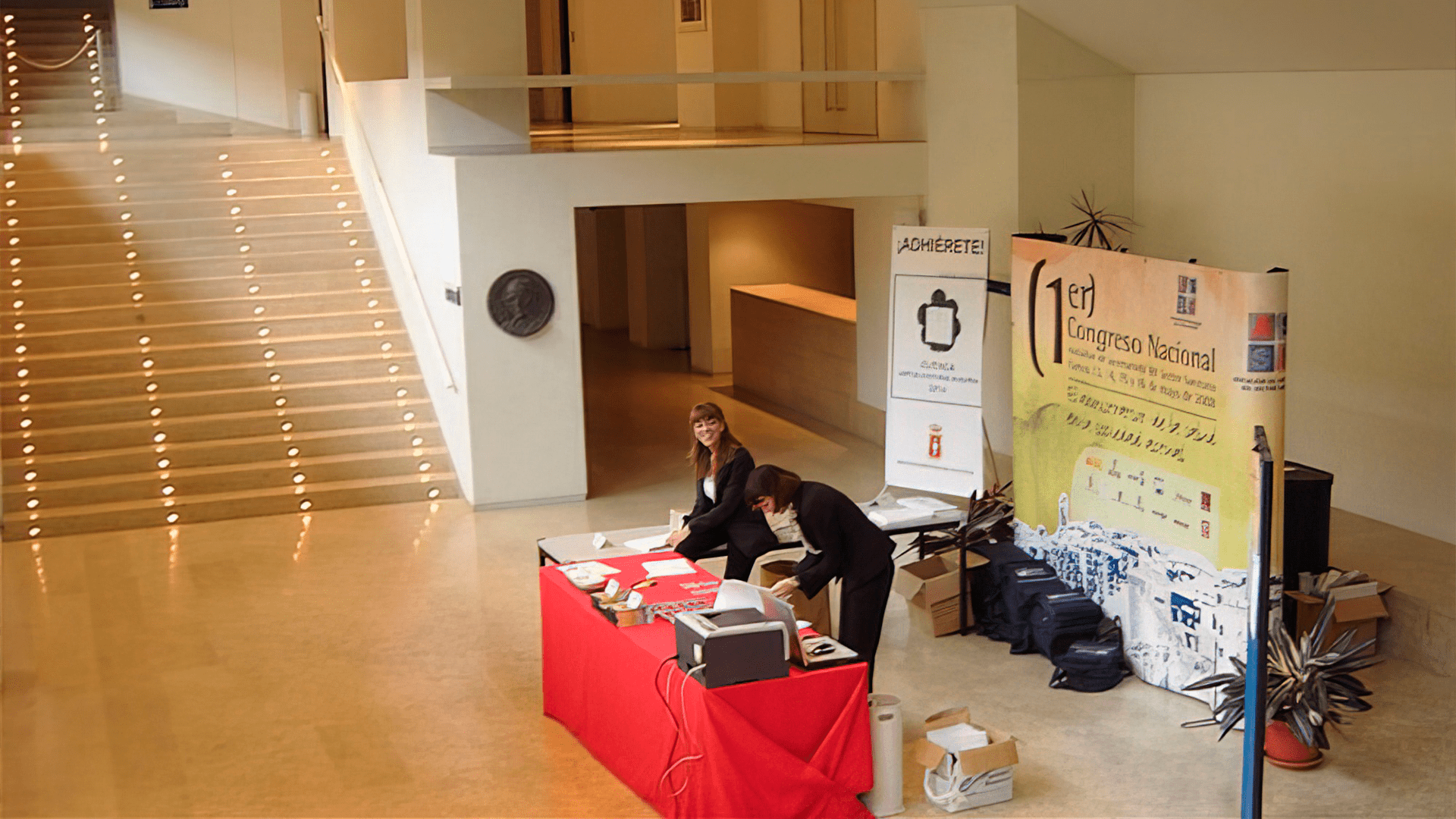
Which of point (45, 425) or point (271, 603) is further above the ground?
point (45, 425)

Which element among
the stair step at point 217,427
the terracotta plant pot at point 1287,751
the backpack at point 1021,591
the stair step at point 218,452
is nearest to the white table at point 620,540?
the backpack at point 1021,591

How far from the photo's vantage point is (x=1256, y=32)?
9.46 metres

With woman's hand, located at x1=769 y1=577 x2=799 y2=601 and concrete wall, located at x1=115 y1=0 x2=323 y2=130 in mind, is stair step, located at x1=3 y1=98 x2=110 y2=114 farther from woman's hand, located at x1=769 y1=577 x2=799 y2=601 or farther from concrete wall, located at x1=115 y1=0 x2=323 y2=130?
woman's hand, located at x1=769 y1=577 x2=799 y2=601

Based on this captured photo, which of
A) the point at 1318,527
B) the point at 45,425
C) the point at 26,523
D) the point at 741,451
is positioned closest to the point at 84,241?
the point at 45,425

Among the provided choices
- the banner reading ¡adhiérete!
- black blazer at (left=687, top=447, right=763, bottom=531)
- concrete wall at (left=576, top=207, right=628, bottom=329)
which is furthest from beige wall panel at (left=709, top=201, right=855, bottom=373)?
black blazer at (left=687, top=447, right=763, bottom=531)

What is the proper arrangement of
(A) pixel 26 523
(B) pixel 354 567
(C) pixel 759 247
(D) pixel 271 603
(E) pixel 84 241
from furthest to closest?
(C) pixel 759 247 < (E) pixel 84 241 < (A) pixel 26 523 < (B) pixel 354 567 < (D) pixel 271 603

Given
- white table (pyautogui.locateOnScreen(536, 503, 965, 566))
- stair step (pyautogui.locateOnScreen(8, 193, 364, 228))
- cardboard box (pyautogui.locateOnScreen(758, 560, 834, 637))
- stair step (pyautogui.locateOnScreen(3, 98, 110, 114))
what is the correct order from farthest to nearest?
stair step (pyautogui.locateOnScreen(3, 98, 110, 114)) < stair step (pyautogui.locateOnScreen(8, 193, 364, 228)) < cardboard box (pyautogui.locateOnScreen(758, 560, 834, 637)) < white table (pyautogui.locateOnScreen(536, 503, 965, 566))

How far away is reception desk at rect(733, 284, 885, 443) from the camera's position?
47.9 ft

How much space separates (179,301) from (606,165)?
483 cm

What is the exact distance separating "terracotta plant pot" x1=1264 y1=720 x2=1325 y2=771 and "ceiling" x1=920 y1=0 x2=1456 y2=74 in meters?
4.04

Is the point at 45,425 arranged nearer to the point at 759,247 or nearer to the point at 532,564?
the point at 532,564

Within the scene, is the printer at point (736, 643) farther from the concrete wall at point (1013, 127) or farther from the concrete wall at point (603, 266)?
the concrete wall at point (603, 266)

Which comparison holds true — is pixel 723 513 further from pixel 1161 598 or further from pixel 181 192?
pixel 181 192

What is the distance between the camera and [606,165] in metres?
11.6
